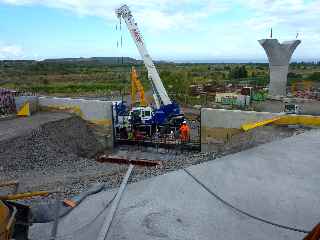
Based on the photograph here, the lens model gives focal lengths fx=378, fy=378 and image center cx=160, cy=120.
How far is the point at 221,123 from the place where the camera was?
16.7m

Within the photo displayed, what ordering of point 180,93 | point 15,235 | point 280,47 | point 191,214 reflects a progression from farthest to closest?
point 180,93 → point 280,47 → point 191,214 → point 15,235

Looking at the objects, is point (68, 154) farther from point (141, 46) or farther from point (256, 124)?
point (256, 124)

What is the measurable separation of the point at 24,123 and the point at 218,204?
14010mm

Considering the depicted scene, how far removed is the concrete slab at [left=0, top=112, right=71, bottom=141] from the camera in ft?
53.1

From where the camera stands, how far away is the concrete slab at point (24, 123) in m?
16.2

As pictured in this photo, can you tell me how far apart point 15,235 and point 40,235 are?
0.99 metres

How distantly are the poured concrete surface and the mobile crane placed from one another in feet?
34.3

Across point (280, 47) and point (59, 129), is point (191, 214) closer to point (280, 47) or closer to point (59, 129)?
point (59, 129)

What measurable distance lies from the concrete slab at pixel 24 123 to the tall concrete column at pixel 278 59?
21924 millimetres

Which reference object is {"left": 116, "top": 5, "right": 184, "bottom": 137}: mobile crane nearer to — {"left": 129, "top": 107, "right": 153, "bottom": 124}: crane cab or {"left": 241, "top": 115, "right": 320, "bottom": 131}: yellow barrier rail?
{"left": 129, "top": 107, "right": 153, "bottom": 124}: crane cab

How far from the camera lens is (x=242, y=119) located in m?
16.0

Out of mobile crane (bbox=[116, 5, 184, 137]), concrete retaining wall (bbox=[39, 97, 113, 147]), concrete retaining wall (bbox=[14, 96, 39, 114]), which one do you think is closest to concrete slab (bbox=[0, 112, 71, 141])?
concrete retaining wall (bbox=[14, 96, 39, 114])

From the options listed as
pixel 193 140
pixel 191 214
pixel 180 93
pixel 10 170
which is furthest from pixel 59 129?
pixel 180 93

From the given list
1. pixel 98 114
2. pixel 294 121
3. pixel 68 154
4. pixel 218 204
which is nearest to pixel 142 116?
pixel 98 114
